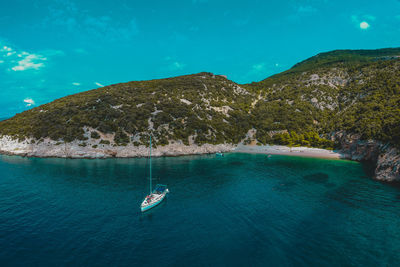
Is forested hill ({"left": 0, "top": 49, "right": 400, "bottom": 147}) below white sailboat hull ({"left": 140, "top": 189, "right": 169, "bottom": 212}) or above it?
above

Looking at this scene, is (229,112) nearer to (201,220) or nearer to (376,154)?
(376,154)

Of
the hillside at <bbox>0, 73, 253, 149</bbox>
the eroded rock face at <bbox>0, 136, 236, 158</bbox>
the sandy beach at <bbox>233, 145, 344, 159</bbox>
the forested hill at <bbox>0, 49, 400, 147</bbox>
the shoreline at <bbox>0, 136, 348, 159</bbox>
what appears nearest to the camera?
the shoreline at <bbox>0, 136, 348, 159</bbox>

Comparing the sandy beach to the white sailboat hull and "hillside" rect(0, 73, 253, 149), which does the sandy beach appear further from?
the white sailboat hull

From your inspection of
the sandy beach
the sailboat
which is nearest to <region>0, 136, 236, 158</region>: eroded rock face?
the sandy beach

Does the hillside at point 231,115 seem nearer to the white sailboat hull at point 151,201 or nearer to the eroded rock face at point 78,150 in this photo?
the eroded rock face at point 78,150

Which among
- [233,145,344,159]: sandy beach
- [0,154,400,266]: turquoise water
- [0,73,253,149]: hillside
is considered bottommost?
[0,154,400,266]: turquoise water

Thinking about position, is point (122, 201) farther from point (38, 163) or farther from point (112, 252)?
point (38, 163)
